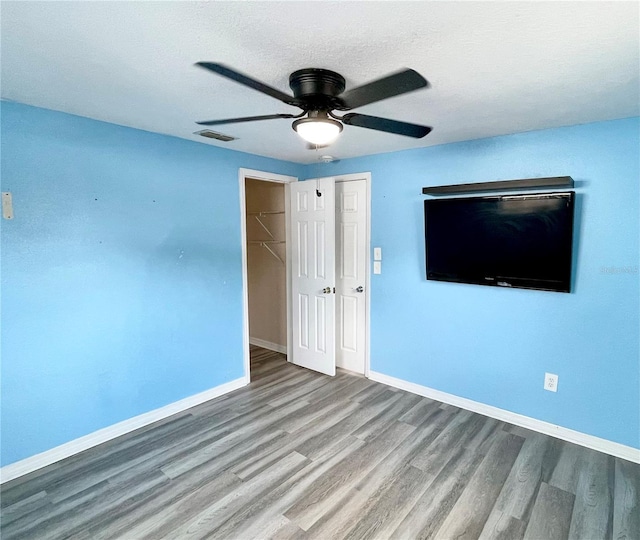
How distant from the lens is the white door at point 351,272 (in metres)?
3.70

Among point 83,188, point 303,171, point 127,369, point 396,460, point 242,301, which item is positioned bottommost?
point 396,460

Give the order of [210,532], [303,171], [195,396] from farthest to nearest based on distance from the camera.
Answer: [303,171] < [195,396] < [210,532]

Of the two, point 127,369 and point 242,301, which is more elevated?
point 242,301

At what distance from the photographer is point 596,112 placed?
221 centimetres

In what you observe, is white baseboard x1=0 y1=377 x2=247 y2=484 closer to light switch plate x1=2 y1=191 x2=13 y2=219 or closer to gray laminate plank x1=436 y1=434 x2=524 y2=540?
light switch plate x1=2 y1=191 x2=13 y2=219

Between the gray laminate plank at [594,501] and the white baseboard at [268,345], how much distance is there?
317 cm

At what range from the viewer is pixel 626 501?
203cm

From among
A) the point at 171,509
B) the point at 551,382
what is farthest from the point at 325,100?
the point at 551,382

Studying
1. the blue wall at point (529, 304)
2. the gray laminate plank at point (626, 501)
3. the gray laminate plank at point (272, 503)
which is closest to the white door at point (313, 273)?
the blue wall at point (529, 304)

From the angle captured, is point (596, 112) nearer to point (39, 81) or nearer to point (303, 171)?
point (303, 171)

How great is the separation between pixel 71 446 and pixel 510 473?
2957 mm

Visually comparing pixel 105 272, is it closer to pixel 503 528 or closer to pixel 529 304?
pixel 503 528

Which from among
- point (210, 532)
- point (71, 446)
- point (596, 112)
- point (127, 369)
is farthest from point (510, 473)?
point (71, 446)

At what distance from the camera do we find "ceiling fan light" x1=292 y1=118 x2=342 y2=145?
5.00ft
